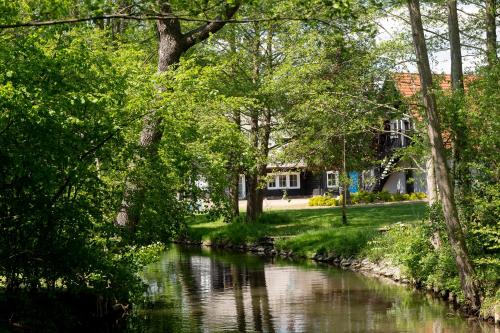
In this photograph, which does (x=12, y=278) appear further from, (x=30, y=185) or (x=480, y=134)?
(x=480, y=134)

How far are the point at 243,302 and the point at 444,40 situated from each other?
32.6 feet

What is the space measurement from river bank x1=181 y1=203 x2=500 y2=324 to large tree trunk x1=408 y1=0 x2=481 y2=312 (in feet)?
1.93

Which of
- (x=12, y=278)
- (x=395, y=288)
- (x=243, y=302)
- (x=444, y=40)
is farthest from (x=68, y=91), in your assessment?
(x=444, y=40)

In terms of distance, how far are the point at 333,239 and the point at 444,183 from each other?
11.7m

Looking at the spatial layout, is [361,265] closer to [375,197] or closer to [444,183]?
[444,183]

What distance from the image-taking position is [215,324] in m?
15.5

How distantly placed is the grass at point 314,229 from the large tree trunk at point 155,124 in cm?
963

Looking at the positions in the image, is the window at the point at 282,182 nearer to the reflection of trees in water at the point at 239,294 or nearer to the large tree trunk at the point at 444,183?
the reflection of trees in water at the point at 239,294

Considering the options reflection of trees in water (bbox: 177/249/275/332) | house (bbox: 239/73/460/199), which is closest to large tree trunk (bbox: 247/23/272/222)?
house (bbox: 239/73/460/199)

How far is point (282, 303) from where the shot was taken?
18.1 metres

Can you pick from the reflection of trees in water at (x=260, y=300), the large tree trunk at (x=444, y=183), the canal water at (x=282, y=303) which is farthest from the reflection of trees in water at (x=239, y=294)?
the large tree trunk at (x=444, y=183)

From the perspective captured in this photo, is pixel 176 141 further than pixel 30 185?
Yes

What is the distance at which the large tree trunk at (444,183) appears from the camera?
14984 millimetres

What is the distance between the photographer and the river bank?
787 inches
